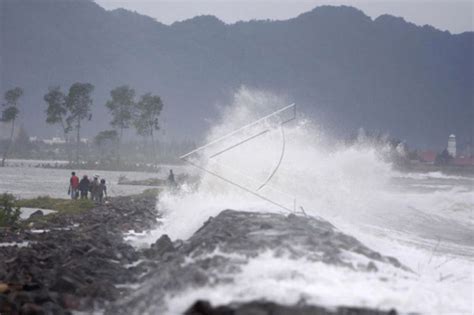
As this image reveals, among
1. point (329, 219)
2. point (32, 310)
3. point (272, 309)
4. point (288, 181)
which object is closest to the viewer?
point (272, 309)

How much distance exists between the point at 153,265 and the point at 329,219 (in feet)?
31.0

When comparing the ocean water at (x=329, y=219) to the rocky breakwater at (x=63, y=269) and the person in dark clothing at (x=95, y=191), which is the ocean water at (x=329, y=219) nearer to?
the rocky breakwater at (x=63, y=269)

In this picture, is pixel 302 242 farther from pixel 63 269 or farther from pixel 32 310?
pixel 32 310

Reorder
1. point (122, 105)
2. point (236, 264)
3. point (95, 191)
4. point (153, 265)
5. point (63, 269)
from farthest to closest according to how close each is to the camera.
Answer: point (122, 105)
point (95, 191)
point (153, 265)
point (63, 269)
point (236, 264)

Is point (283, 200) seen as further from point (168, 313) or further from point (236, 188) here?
point (168, 313)

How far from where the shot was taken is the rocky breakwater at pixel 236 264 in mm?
8289

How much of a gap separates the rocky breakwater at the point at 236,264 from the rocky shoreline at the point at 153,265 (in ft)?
0.06

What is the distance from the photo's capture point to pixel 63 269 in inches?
458

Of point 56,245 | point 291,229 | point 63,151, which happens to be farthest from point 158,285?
point 63,151

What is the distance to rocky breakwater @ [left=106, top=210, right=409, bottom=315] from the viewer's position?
8289mm

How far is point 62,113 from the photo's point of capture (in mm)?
92125

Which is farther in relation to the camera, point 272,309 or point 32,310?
point 32,310

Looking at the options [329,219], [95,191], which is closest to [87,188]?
[95,191]

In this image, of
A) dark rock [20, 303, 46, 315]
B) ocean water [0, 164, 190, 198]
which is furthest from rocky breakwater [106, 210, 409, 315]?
ocean water [0, 164, 190, 198]
